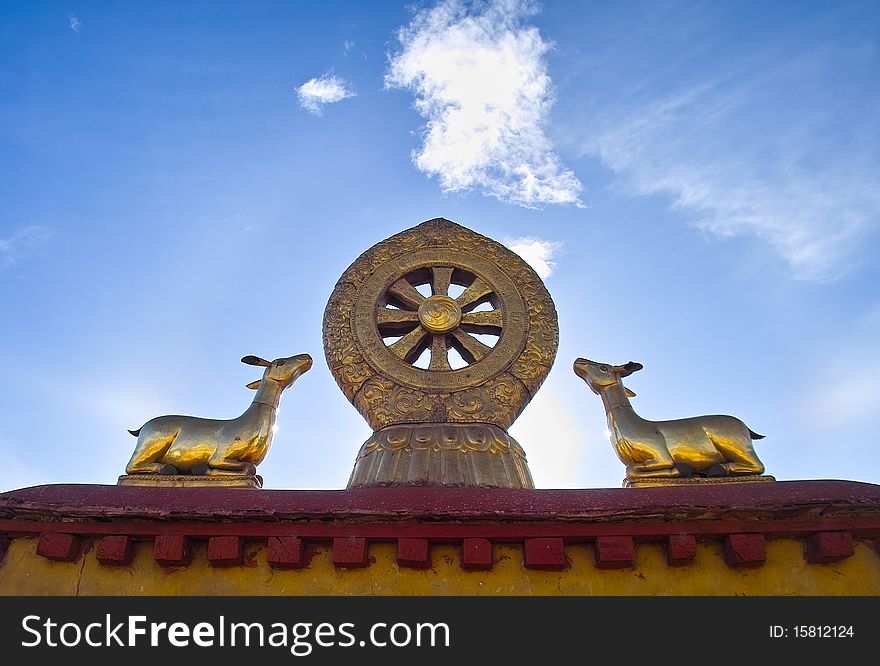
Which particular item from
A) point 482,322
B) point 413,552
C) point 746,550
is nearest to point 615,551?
point 746,550

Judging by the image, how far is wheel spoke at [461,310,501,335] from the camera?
5684mm

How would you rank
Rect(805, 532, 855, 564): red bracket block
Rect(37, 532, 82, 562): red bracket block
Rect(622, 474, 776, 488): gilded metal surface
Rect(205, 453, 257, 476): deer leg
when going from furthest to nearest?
Rect(205, 453, 257, 476): deer leg → Rect(622, 474, 776, 488): gilded metal surface → Rect(37, 532, 82, 562): red bracket block → Rect(805, 532, 855, 564): red bracket block

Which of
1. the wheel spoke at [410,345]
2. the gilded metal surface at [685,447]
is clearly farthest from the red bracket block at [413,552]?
the wheel spoke at [410,345]

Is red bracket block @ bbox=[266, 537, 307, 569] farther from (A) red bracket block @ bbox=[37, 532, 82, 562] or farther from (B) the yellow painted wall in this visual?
(A) red bracket block @ bbox=[37, 532, 82, 562]

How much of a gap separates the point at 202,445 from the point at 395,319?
1983 mm

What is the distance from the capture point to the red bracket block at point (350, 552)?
3.40m

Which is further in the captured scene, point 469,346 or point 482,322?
point 482,322

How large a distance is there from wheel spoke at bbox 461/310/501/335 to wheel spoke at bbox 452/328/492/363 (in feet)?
0.35

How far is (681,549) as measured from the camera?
340 cm

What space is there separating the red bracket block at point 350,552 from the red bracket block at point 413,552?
197 mm

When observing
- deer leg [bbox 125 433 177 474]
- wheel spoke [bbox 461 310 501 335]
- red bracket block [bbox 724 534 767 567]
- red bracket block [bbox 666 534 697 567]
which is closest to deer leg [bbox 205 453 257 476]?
deer leg [bbox 125 433 177 474]

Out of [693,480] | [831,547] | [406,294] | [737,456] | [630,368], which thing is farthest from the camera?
[406,294]

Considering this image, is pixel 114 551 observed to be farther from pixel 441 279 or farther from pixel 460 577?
pixel 441 279
